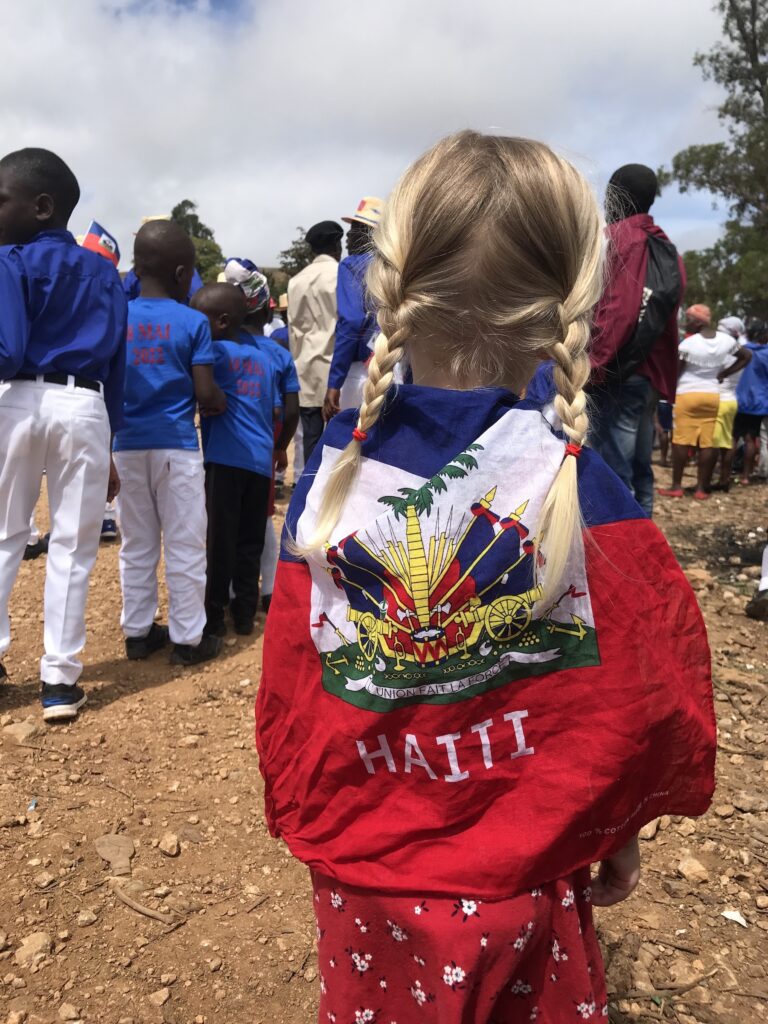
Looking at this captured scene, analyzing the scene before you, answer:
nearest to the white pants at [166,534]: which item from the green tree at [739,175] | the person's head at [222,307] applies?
the person's head at [222,307]

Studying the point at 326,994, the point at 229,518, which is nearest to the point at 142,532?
the point at 229,518

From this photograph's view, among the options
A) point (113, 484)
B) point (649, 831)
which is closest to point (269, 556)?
point (113, 484)

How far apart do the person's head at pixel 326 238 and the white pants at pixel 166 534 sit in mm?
2595

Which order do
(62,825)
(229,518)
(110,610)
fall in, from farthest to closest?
(110,610) → (229,518) → (62,825)

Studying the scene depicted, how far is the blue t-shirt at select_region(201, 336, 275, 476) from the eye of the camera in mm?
4059

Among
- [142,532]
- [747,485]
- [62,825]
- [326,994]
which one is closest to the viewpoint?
[326,994]

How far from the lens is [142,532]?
3.92 meters

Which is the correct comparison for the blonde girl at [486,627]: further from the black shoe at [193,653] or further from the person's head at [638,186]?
the person's head at [638,186]

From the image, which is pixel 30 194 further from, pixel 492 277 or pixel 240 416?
pixel 492 277

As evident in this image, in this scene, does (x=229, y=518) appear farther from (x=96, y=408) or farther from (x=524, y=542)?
(x=524, y=542)

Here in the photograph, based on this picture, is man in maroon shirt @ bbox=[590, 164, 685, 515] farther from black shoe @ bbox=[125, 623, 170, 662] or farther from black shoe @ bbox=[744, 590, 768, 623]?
black shoe @ bbox=[125, 623, 170, 662]

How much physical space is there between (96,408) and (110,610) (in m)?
1.76

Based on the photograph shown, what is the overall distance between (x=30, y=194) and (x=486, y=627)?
→ 282 centimetres

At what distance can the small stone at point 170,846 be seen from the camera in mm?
2576
